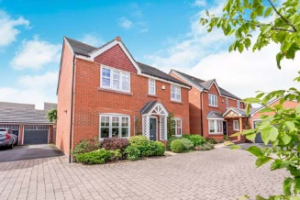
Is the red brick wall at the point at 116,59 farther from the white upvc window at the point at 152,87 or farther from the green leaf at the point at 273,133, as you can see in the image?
the green leaf at the point at 273,133

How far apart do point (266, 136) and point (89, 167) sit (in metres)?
9.46

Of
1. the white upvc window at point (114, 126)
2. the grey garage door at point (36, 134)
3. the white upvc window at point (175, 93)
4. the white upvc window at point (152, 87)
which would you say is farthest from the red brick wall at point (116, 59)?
the grey garage door at point (36, 134)

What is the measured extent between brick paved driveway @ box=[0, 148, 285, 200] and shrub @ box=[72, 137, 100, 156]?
1216 millimetres

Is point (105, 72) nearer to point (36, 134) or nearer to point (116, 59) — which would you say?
point (116, 59)

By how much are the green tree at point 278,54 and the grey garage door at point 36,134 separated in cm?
2852

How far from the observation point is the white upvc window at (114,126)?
12141mm

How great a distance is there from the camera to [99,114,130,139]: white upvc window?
39.8 feet

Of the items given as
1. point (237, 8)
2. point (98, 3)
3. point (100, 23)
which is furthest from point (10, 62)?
Answer: point (237, 8)

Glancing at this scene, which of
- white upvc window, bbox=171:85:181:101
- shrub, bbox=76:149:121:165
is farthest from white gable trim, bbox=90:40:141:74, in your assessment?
shrub, bbox=76:149:121:165

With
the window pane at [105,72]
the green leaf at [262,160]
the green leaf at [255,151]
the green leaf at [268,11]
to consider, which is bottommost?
the green leaf at [262,160]

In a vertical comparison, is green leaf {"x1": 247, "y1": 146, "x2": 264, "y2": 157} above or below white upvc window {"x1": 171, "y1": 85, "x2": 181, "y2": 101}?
below

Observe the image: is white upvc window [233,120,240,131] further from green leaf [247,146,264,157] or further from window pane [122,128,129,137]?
green leaf [247,146,264,157]

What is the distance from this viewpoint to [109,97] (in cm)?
1267

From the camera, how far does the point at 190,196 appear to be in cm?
532
